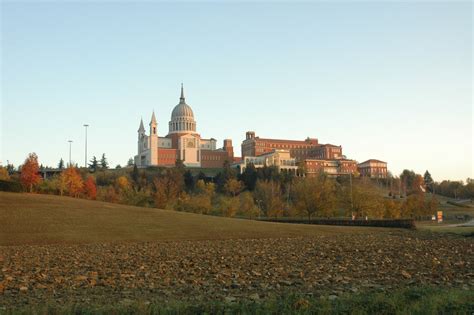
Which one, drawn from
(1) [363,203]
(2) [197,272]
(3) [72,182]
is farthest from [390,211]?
(2) [197,272]

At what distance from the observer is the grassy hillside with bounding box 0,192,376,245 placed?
50156mm

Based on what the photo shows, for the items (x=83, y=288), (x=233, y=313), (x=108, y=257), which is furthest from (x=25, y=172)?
(x=233, y=313)

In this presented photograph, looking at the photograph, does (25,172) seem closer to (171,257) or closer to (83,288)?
(171,257)

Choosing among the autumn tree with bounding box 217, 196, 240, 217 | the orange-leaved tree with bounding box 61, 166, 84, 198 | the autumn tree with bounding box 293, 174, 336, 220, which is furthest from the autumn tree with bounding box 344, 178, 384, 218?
the orange-leaved tree with bounding box 61, 166, 84, 198

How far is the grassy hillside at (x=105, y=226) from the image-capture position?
5016cm

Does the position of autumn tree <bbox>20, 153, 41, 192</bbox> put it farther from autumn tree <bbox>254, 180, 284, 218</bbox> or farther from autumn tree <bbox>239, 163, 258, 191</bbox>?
autumn tree <bbox>239, 163, 258, 191</bbox>

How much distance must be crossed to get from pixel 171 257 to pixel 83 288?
492 inches

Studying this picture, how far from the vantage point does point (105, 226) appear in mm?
56688

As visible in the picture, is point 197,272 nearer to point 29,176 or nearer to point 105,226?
point 105,226

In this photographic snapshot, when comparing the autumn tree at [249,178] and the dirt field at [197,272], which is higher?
the autumn tree at [249,178]

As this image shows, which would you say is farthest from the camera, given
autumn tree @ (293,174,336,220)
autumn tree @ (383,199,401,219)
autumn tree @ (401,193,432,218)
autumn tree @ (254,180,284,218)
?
autumn tree @ (401,193,432,218)

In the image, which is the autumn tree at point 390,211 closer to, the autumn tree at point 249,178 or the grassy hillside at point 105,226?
the grassy hillside at point 105,226

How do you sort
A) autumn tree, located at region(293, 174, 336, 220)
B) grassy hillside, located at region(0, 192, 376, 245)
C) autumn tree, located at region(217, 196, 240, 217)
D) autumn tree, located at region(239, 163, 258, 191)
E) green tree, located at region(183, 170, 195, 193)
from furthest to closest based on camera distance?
1. green tree, located at region(183, 170, 195, 193)
2. autumn tree, located at region(239, 163, 258, 191)
3. autumn tree, located at region(217, 196, 240, 217)
4. autumn tree, located at region(293, 174, 336, 220)
5. grassy hillside, located at region(0, 192, 376, 245)

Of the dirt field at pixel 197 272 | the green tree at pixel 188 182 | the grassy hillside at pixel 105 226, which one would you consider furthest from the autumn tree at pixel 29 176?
the green tree at pixel 188 182
